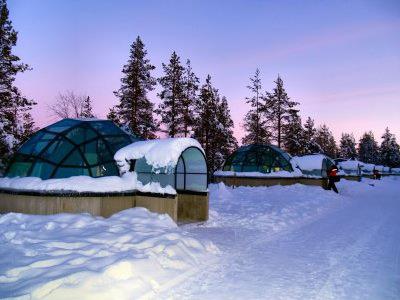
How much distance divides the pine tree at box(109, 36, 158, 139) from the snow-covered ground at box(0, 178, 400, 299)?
20060 mm

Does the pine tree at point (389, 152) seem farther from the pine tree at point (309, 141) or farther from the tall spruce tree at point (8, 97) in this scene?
the tall spruce tree at point (8, 97)

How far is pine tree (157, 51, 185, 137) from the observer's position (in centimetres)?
3341

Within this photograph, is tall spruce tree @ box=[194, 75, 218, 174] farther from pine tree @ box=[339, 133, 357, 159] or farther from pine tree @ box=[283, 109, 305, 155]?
pine tree @ box=[339, 133, 357, 159]

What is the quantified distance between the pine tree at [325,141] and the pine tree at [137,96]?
2684 inches

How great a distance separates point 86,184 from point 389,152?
9667 cm

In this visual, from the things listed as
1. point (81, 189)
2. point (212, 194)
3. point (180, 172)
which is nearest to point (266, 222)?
point (180, 172)

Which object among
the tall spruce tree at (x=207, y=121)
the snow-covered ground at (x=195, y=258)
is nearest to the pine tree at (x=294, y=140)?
the tall spruce tree at (x=207, y=121)

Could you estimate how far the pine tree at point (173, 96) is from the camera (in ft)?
110

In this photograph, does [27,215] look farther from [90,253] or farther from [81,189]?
[90,253]

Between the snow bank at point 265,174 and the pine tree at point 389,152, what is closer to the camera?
the snow bank at point 265,174

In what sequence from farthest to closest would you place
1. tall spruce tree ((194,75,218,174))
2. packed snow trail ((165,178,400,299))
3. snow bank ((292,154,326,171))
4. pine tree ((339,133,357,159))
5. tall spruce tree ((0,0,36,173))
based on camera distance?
pine tree ((339,133,357,159)) → tall spruce tree ((194,75,218,174)) → snow bank ((292,154,326,171)) → tall spruce tree ((0,0,36,173)) → packed snow trail ((165,178,400,299))

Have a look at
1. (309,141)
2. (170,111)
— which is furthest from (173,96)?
(309,141)

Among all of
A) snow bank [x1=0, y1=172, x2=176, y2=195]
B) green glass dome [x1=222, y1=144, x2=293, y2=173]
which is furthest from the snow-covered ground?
green glass dome [x1=222, y1=144, x2=293, y2=173]

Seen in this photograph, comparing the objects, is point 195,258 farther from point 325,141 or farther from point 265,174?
point 325,141
